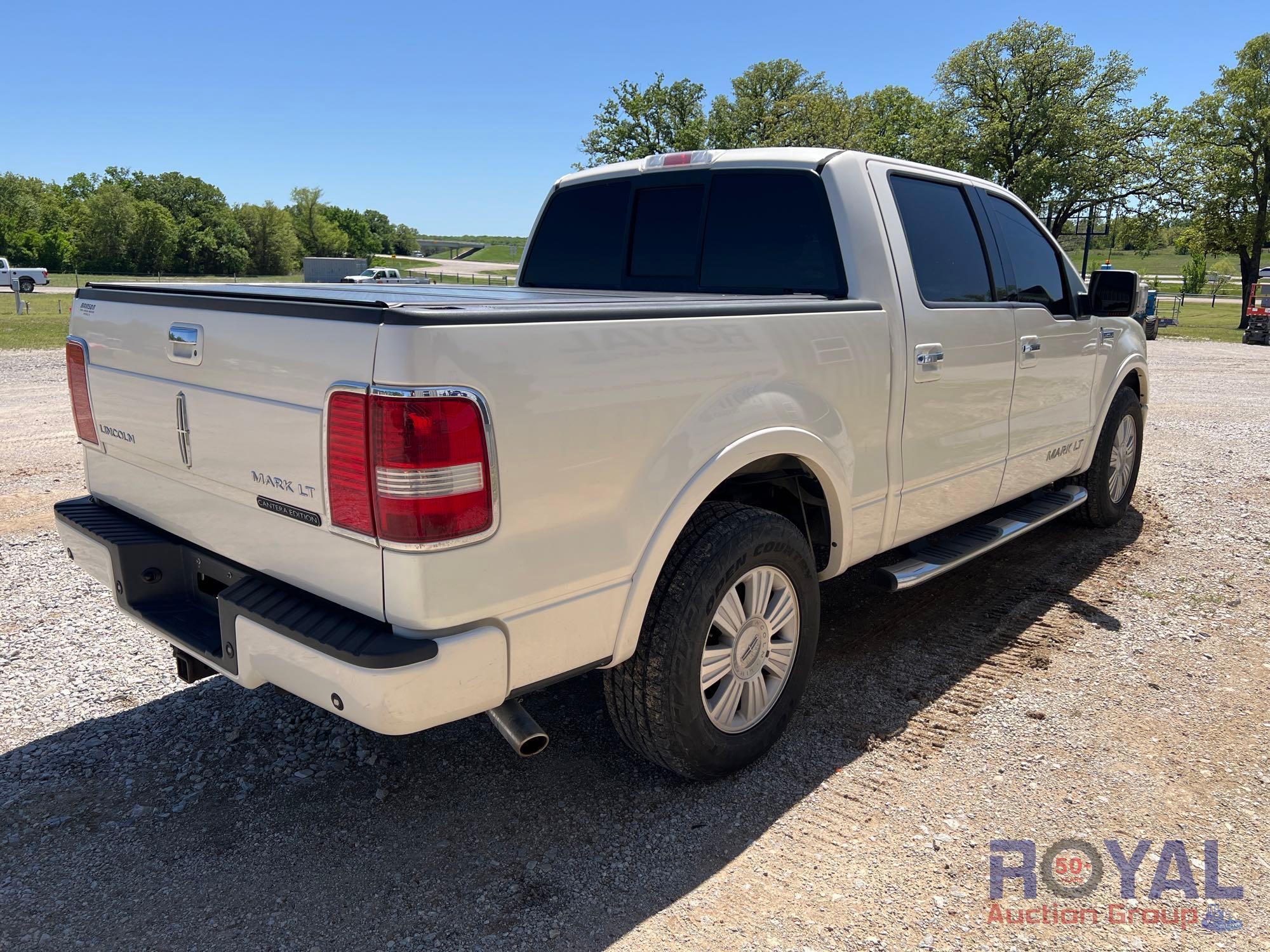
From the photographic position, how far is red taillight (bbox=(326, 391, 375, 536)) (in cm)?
218

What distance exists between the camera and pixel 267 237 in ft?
342

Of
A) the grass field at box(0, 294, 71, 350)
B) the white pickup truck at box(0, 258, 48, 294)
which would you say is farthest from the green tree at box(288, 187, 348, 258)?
the grass field at box(0, 294, 71, 350)

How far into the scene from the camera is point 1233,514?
266 inches

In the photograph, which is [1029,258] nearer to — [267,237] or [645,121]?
[645,121]

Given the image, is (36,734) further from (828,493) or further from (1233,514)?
(1233,514)

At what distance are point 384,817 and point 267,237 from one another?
112467 millimetres

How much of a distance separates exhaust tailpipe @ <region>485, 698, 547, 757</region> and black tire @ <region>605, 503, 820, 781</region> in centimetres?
43

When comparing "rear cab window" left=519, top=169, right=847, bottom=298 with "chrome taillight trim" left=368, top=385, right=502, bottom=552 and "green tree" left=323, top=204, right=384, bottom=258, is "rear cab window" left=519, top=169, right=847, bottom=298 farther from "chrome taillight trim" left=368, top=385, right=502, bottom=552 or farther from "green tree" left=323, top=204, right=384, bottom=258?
"green tree" left=323, top=204, right=384, bottom=258

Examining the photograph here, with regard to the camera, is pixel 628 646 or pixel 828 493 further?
pixel 828 493

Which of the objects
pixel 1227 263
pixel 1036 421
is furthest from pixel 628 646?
pixel 1227 263

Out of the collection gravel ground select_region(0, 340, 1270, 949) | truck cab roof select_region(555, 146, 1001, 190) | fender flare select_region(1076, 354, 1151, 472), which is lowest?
gravel ground select_region(0, 340, 1270, 949)

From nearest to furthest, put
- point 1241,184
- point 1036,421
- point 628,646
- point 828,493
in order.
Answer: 1. point 628,646
2. point 828,493
3. point 1036,421
4. point 1241,184

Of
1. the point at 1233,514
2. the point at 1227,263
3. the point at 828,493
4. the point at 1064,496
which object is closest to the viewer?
the point at 828,493

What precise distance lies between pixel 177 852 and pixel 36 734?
3.53 ft
